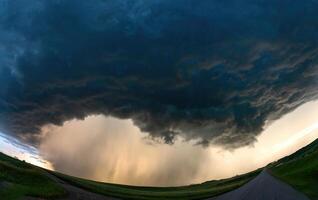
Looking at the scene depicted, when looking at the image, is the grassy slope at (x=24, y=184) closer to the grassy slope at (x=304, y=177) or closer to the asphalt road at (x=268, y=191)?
the asphalt road at (x=268, y=191)

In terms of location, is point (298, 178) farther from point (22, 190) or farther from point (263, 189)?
point (22, 190)

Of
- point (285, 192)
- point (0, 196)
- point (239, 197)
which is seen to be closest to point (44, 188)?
point (0, 196)

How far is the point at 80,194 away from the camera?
9556 cm

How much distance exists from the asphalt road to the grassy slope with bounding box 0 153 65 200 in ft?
124

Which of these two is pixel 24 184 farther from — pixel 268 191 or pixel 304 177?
pixel 304 177

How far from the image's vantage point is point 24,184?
285 ft

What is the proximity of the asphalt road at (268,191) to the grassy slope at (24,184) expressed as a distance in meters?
37.9

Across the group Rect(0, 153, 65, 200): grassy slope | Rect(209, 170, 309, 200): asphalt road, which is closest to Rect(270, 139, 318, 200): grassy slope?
Rect(209, 170, 309, 200): asphalt road

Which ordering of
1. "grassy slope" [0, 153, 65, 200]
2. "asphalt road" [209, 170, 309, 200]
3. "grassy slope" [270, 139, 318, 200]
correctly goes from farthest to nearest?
"grassy slope" [0, 153, 65, 200], "grassy slope" [270, 139, 318, 200], "asphalt road" [209, 170, 309, 200]

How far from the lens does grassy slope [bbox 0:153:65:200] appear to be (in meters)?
75.9

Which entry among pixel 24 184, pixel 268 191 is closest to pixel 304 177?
pixel 268 191

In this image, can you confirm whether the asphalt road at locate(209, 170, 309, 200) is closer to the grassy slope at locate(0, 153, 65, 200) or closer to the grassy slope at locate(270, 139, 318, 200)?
the grassy slope at locate(270, 139, 318, 200)

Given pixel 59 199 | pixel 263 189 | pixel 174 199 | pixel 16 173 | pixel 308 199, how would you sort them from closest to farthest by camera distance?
1. pixel 308 199
2. pixel 263 189
3. pixel 59 199
4. pixel 16 173
5. pixel 174 199

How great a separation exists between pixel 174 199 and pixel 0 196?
8091cm
